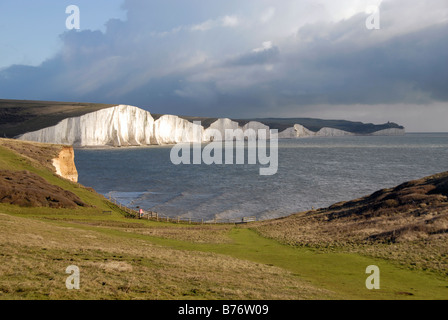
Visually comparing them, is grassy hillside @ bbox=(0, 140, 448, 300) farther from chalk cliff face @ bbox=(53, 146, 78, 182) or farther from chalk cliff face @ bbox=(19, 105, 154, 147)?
chalk cliff face @ bbox=(19, 105, 154, 147)

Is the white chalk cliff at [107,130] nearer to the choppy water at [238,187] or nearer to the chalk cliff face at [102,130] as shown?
the chalk cliff face at [102,130]

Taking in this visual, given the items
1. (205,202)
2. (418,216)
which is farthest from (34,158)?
(418,216)

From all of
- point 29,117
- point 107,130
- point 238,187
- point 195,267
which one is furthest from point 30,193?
point 29,117

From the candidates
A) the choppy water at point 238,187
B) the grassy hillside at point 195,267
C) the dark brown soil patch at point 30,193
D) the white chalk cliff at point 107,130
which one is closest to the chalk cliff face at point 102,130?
the white chalk cliff at point 107,130

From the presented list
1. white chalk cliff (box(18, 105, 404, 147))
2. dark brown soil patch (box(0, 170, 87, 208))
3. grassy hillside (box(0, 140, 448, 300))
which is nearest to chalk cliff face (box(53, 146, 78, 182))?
dark brown soil patch (box(0, 170, 87, 208))

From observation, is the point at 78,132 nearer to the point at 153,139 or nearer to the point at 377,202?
the point at 153,139

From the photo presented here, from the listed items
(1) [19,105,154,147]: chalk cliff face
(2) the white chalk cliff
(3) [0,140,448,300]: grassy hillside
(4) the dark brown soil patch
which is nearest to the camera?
(3) [0,140,448,300]: grassy hillside
